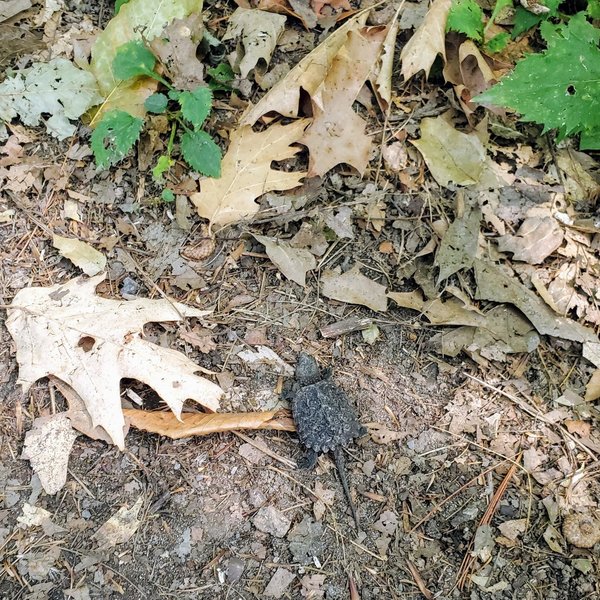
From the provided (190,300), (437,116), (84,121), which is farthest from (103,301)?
(437,116)

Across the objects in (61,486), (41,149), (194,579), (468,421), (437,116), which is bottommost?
(468,421)

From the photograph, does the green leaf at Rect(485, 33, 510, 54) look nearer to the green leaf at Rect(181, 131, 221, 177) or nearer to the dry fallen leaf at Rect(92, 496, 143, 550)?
the green leaf at Rect(181, 131, 221, 177)

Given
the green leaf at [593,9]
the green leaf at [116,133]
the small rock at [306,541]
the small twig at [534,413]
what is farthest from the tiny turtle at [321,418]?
the green leaf at [593,9]

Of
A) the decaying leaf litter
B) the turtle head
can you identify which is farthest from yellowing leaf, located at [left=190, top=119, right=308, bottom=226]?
the turtle head

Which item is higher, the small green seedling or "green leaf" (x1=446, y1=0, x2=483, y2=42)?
the small green seedling

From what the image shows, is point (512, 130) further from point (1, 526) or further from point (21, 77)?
point (1, 526)
